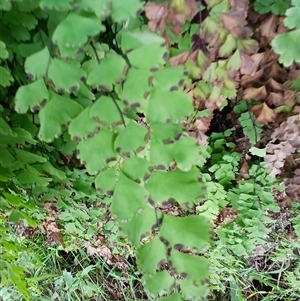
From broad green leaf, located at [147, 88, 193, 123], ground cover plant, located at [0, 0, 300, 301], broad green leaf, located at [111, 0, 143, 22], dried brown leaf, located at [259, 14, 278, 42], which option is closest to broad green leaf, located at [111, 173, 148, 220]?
ground cover plant, located at [0, 0, 300, 301]

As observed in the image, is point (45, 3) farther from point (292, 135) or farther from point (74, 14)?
point (292, 135)

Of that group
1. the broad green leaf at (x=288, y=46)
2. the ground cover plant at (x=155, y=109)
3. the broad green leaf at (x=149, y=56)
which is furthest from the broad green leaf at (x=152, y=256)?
the broad green leaf at (x=288, y=46)

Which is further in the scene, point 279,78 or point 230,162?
point 230,162

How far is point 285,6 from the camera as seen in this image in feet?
2.24

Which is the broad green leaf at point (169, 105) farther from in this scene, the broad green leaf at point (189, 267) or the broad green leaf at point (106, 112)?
the broad green leaf at point (189, 267)

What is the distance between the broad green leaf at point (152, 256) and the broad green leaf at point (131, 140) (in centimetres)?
13

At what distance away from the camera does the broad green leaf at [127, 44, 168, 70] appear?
53 cm

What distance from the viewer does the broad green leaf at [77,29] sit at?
1.67 ft

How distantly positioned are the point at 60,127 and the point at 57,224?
2.81 ft

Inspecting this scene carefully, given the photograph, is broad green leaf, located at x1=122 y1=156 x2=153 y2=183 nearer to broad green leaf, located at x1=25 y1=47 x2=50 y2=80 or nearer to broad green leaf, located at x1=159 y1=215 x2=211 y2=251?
broad green leaf, located at x1=159 y1=215 x2=211 y2=251

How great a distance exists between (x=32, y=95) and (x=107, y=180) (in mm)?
163

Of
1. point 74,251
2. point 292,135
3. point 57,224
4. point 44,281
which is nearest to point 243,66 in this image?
point 292,135

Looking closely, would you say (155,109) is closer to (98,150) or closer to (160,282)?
(98,150)

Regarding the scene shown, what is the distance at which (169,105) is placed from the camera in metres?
0.53
